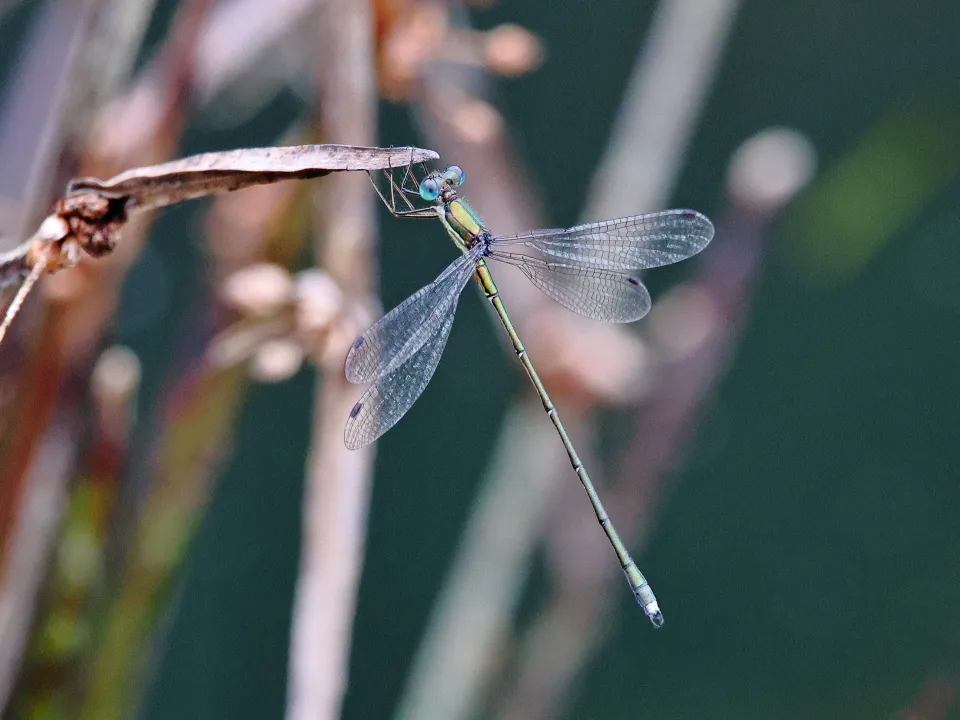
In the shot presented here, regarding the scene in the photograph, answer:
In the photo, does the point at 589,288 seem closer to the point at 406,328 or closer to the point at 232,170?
the point at 406,328

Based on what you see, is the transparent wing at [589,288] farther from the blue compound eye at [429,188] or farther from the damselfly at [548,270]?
the blue compound eye at [429,188]

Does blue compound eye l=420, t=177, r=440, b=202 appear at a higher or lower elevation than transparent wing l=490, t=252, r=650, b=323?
higher

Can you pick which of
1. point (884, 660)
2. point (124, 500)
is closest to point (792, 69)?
point (884, 660)

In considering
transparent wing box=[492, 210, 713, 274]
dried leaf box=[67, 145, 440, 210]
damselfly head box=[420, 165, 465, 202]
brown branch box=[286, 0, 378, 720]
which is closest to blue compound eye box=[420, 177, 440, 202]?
damselfly head box=[420, 165, 465, 202]

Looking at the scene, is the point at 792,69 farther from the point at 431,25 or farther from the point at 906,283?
the point at 431,25

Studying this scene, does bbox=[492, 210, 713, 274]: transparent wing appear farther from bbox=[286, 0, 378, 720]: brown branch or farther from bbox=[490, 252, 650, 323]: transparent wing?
bbox=[286, 0, 378, 720]: brown branch

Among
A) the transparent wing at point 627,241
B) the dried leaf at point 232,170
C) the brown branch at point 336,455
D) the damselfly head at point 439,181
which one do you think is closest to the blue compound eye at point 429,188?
the damselfly head at point 439,181
